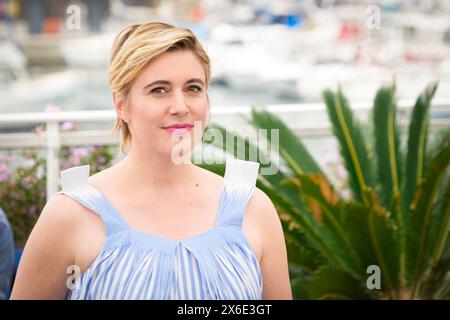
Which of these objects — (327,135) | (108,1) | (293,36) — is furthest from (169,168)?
(108,1)

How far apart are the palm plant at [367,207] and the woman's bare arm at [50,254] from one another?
2.10 metres

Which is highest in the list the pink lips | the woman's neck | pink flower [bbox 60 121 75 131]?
the pink lips

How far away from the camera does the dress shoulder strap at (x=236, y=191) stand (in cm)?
176

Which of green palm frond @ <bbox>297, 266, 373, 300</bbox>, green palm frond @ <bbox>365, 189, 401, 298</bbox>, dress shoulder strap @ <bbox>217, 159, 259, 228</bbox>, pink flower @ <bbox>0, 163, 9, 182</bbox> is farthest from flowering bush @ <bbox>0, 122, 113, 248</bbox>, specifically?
dress shoulder strap @ <bbox>217, 159, 259, 228</bbox>

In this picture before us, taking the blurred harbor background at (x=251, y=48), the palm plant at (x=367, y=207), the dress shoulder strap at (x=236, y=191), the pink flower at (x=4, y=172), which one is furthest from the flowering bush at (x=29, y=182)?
the blurred harbor background at (x=251, y=48)

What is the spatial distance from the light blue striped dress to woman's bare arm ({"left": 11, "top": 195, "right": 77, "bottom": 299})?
41mm

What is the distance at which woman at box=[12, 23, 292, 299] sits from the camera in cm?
166

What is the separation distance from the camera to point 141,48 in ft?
5.48

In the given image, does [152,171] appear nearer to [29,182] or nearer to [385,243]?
[385,243]

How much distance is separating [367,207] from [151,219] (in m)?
2.31

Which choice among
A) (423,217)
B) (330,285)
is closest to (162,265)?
(330,285)

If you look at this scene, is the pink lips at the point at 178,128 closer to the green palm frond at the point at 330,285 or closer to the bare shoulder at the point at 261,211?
the bare shoulder at the point at 261,211

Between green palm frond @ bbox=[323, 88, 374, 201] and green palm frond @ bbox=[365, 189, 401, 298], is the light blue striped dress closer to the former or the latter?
green palm frond @ bbox=[365, 189, 401, 298]
